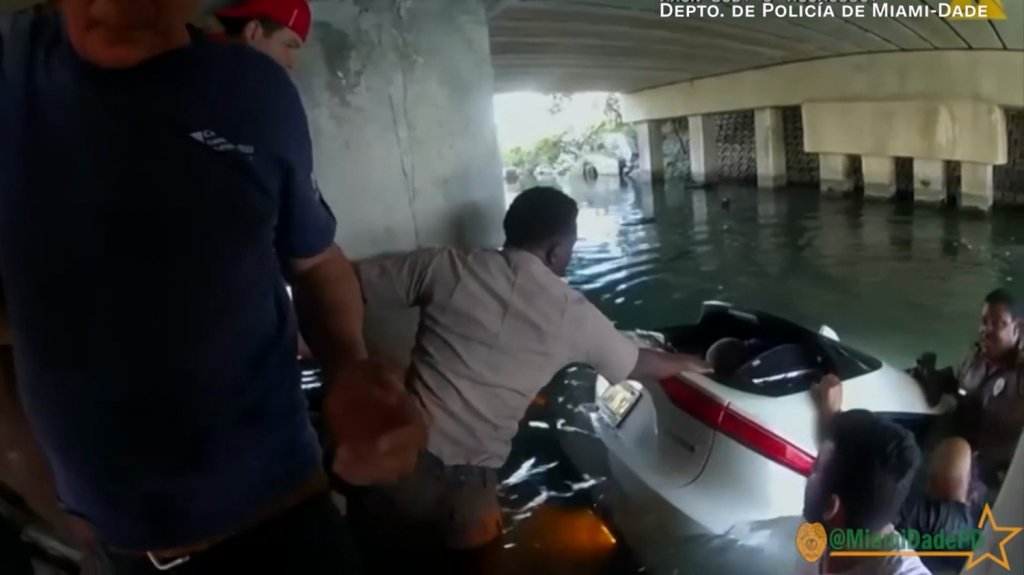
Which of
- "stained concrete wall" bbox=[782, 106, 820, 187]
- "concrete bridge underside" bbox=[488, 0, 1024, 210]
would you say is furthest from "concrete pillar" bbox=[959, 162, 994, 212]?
"stained concrete wall" bbox=[782, 106, 820, 187]

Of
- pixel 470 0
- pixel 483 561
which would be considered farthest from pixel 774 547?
pixel 470 0

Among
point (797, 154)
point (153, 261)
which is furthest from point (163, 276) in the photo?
point (797, 154)

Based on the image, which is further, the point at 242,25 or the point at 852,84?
the point at 852,84

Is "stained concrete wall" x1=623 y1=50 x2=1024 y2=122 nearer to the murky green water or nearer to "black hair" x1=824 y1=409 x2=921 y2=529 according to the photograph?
the murky green water

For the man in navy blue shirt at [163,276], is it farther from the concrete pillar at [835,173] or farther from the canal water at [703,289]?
the concrete pillar at [835,173]

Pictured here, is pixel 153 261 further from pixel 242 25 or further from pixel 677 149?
pixel 677 149

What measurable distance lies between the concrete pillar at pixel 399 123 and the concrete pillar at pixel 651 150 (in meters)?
0.15

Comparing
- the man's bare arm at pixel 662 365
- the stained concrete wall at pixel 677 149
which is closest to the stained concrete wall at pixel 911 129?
the stained concrete wall at pixel 677 149

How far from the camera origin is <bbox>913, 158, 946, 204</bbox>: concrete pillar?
62 centimetres

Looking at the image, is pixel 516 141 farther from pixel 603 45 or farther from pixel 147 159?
pixel 147 159

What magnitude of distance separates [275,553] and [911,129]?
0.59 meters

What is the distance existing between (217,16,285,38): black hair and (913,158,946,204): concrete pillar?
1.66 ft

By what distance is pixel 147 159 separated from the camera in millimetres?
475

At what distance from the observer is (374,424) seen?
466mm
